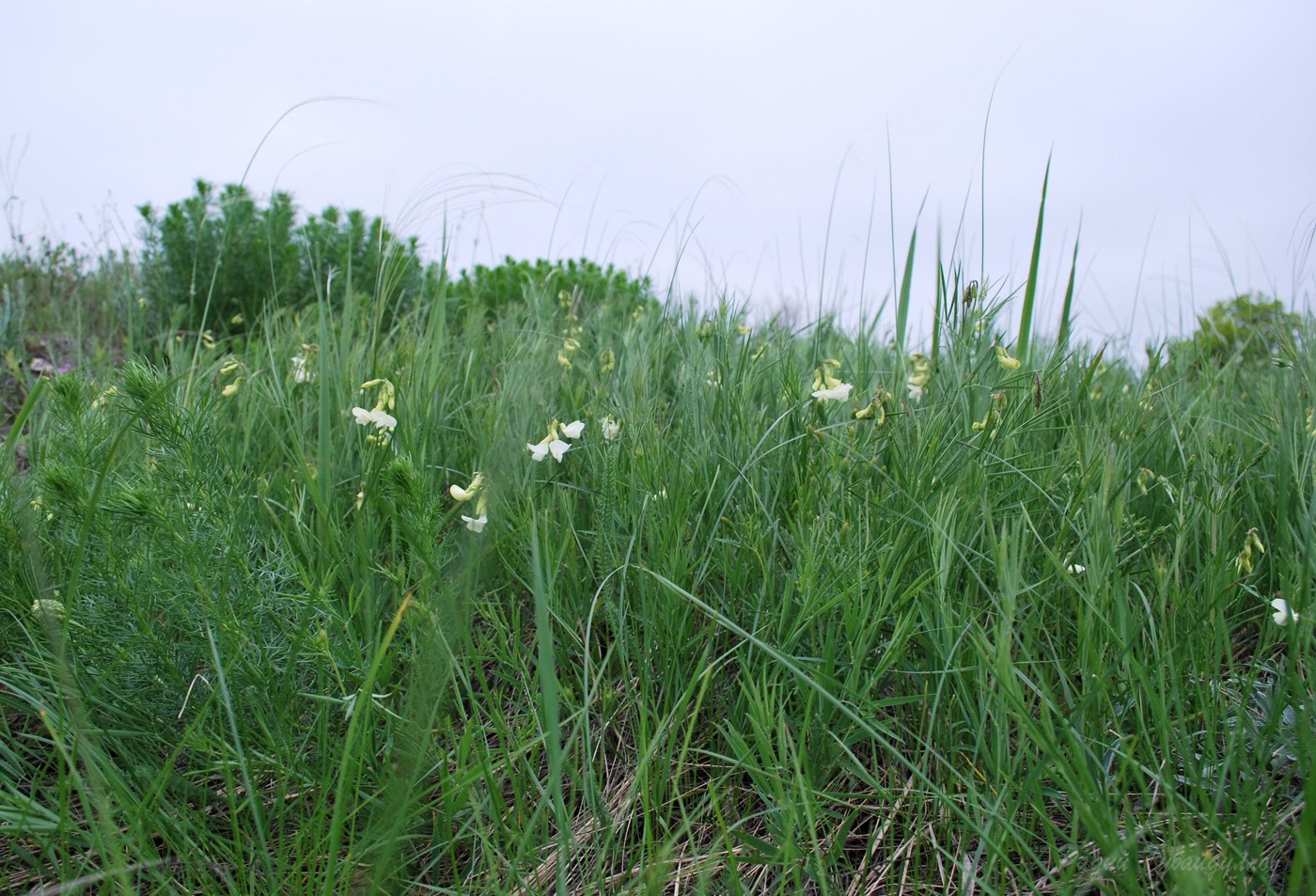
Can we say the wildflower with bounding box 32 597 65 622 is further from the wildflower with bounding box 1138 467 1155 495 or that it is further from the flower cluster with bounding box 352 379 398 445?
the wildflower with bounding box 1138 467 1155 495

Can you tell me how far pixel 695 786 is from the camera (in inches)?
53.3

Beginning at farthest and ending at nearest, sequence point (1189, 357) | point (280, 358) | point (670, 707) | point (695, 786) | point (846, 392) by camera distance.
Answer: point (1189, 357) < point (280, 358) < point (846, 392) < point (670, 707) < point (695, 786)

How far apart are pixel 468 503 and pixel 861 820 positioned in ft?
3.76

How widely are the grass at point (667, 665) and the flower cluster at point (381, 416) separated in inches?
1.5

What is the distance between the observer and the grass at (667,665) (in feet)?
3.86

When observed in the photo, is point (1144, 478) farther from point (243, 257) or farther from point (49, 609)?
point (243, 257)

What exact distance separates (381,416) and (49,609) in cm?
71

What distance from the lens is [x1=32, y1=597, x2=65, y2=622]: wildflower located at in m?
1.05

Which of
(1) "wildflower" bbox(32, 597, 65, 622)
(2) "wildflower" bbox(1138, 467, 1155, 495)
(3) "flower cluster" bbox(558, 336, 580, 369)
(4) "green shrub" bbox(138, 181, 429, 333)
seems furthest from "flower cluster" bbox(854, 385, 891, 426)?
(4) "green shrub" bbox(138, 181, 429, 333)

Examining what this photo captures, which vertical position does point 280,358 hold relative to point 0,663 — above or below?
above

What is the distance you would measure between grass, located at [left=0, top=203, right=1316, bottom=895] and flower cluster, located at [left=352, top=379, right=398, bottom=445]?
A: 0.04 m

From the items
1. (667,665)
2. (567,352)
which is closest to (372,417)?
(667,665)

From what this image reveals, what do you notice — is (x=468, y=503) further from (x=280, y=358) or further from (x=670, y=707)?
(x=280, y=358)

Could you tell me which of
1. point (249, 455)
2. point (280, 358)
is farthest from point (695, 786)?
point (280, 358)
